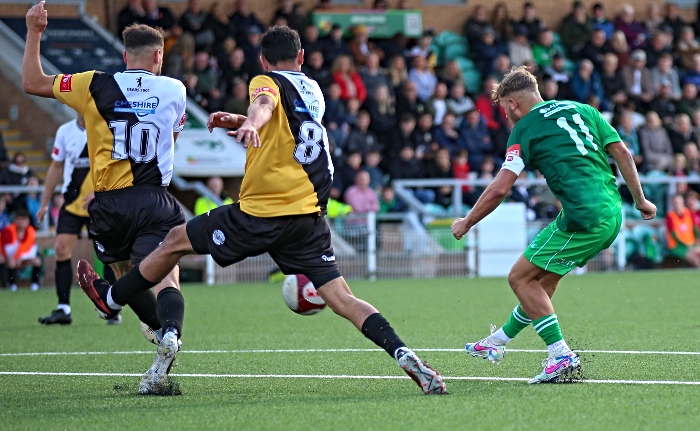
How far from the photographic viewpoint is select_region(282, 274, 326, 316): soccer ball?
6.54 meters

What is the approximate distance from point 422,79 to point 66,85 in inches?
627

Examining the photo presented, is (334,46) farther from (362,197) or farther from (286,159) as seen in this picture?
(286,159)

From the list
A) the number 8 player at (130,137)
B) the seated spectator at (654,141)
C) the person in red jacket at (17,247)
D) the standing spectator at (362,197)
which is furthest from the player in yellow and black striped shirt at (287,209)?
the seated spectator at (654,141)

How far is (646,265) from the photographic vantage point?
64.4 feet

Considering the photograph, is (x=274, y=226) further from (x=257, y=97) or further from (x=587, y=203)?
(x=587, y=203)

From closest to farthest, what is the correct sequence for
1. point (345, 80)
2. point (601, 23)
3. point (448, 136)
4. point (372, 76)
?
point (345, 80), point (448, 136), point (372, 76), point (601, 23)

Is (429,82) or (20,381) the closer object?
(20,381)

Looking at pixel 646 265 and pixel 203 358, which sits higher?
pixel 203 358

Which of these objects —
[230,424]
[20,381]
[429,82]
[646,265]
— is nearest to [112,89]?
[20,381]

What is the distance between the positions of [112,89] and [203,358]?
231cm

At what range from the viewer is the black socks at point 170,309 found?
6.40m

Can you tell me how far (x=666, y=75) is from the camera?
80.0 feet

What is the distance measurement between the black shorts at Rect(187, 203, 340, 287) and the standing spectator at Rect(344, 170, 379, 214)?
40.5 ft

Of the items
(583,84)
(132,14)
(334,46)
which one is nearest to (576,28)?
(583,84)
